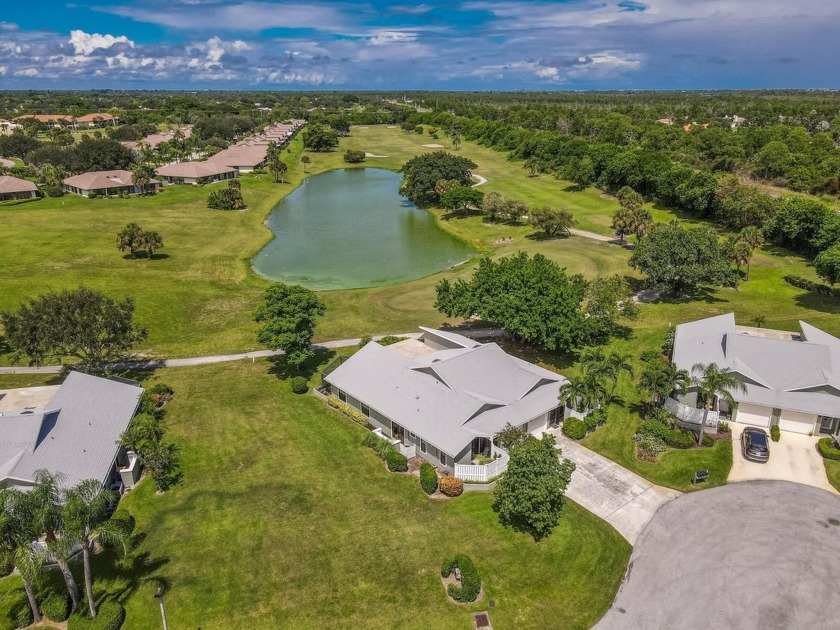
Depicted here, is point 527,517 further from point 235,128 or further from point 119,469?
point 235,128

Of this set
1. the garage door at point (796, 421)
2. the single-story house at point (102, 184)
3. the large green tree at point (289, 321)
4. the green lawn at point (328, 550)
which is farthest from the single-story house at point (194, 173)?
the garage door at point (796, 421)

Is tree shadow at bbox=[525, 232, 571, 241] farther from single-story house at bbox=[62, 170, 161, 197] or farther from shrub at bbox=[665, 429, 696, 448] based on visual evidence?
single-story house at bbox=[62, 170, 161, 197]

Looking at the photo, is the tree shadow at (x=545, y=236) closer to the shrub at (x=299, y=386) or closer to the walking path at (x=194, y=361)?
the walking path at (x=194, y=361)

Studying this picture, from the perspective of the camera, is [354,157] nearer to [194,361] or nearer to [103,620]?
[194,361]

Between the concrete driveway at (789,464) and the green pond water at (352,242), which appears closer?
the concrete driveway at (789,464)

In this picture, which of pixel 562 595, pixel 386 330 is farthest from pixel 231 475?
pixel 386 330

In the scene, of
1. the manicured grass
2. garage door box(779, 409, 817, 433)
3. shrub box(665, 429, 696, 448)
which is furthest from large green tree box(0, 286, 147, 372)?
the manicured grass
